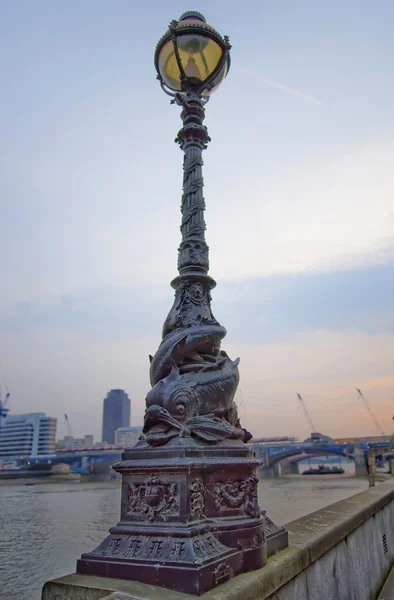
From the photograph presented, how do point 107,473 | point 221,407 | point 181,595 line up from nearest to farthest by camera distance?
1. point 181,595
2. point 221,407
3. point 107,473

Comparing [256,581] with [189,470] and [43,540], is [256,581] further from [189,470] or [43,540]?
[43,540]

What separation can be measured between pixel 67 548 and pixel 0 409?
145m

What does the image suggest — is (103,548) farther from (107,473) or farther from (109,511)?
(107,473)

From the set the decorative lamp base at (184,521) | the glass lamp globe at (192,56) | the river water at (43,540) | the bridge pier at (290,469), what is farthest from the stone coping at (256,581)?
the bridge pier at (290,469)

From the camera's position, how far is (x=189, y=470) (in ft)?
11.0

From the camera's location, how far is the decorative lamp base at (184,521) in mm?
3051

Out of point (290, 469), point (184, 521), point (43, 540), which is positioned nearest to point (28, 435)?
point (290, 469)

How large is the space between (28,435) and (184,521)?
155 meters

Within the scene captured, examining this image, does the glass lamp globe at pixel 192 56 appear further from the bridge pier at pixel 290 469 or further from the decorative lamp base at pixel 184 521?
the bridge pier at pixel 290 469

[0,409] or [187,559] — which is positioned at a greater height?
[0,409]

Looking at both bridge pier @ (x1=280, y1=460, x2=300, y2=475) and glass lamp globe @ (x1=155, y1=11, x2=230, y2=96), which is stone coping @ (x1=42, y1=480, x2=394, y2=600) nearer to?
glass lamp globe @ (x1=155, y1=11, x2=230, y2=96)

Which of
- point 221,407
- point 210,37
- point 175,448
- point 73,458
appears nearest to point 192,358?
point 221,407

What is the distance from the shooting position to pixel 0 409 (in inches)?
5723

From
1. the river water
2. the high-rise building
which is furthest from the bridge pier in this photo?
the river water
